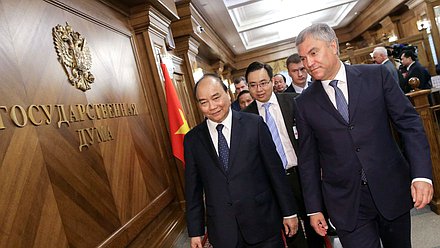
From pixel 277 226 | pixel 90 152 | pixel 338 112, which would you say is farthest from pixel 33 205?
pixel 338 112

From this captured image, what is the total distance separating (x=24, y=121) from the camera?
1.95 meters

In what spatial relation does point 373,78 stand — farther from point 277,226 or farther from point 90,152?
point 90,152

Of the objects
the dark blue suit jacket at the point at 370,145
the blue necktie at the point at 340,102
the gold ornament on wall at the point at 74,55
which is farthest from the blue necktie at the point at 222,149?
the gold ornament on wall at the point at 74,55

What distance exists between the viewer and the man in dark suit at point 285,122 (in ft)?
8.85

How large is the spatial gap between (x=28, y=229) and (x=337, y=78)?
1769mm

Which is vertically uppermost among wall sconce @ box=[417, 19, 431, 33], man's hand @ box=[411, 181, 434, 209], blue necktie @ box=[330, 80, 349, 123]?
wall sconce @ box=[417, 19, 431, 33]

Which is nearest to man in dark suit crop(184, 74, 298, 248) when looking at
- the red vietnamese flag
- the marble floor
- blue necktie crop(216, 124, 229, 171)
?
blue necktie crop(216, 124, 229, 171)

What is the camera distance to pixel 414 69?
6.68 m

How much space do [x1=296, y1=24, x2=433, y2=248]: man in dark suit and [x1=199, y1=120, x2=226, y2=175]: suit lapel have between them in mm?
550

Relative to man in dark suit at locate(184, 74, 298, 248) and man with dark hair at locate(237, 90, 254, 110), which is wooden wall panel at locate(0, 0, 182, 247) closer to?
man in dark suit at locate(184, 74, 298, 248)

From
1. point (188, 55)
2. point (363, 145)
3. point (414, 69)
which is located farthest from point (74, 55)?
point (414, 69)

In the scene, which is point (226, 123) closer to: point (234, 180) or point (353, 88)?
point (234, 180)

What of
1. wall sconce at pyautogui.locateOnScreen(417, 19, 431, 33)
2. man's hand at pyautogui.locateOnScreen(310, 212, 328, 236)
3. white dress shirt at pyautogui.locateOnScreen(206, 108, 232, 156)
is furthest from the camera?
wall sconce at pyautogui.locateOnScreen(417, 19, 431, 33)

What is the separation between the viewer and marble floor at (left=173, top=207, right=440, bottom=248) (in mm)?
2797
